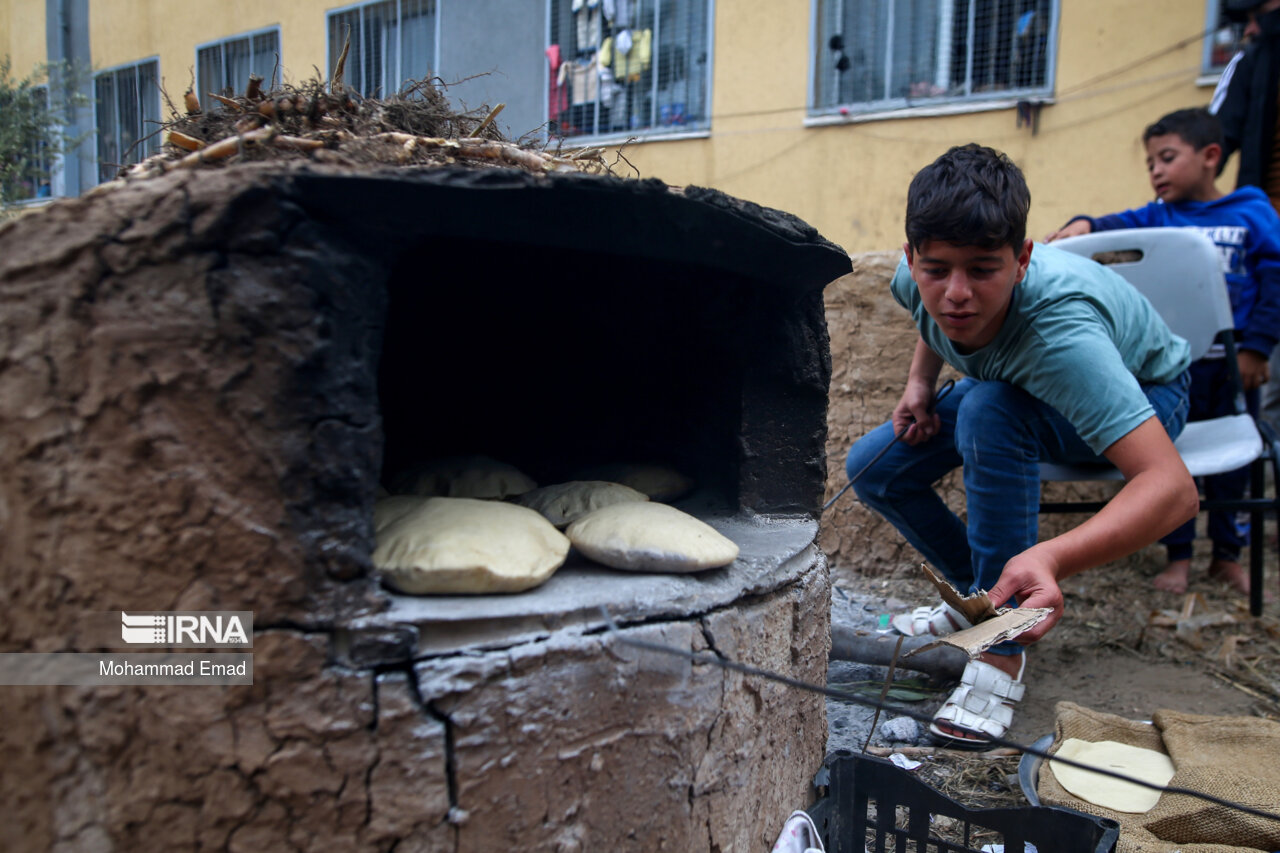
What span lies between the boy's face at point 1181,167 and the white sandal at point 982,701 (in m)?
2.14

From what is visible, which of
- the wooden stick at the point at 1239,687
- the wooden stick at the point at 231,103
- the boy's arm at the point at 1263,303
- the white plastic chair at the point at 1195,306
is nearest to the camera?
the wooden stick at the point at 231,103

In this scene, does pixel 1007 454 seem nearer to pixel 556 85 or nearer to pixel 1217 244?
pixel 1217 244

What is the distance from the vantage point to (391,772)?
3.55ft

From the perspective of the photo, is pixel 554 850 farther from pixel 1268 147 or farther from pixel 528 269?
pixel 1268 147

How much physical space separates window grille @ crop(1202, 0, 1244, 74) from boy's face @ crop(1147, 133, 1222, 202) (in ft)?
8.64

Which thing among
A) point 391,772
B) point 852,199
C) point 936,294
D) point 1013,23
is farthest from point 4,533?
point 1013,23

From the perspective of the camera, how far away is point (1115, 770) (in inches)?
72.4

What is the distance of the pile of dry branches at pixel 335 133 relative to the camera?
1297 millimetres

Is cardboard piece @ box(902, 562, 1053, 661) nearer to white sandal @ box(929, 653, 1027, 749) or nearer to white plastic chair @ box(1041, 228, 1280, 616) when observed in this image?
white sandal @ box(929, 653, 1027, 749)

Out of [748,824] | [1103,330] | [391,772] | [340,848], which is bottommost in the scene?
[748,824]

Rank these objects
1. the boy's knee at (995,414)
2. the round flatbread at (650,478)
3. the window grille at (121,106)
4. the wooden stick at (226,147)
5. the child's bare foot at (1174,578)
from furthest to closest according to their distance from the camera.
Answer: the window grille at (121,106) → the child's bare foot at (1174,578) → the boy's knee at (995,414) → the round flatbread at (650,478) → the wooden stick at (226,147)

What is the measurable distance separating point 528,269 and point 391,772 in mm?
1286

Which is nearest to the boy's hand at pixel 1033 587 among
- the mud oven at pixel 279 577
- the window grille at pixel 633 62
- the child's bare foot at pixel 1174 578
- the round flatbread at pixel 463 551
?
the mud oven at pixel 279 577

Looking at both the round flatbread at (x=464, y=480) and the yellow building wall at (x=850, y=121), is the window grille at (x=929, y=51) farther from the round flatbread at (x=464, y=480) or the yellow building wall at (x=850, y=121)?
the round flatbread at (x=464, y=480)
